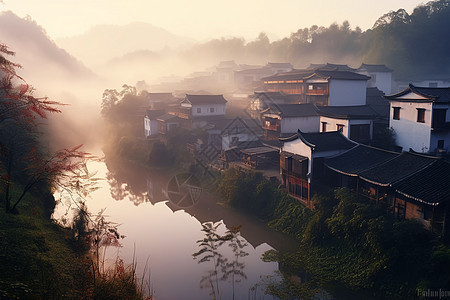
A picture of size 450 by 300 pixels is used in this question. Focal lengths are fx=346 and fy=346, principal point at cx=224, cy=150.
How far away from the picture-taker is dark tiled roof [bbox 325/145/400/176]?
18.6 meters

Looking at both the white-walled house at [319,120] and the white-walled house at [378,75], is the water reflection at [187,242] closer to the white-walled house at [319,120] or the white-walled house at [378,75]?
the white-walled house at [319,120]

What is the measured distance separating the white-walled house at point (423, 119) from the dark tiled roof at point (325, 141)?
392cm

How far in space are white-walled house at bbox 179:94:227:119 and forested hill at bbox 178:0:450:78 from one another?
2914cm

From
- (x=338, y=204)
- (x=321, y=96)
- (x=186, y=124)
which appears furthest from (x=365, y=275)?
(x=186, y=124)

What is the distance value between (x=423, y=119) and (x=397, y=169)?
19.2ft

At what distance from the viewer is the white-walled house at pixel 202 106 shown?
4028 centimetres

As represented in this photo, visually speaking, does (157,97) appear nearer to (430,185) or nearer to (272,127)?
(272,127)

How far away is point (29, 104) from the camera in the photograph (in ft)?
35.8

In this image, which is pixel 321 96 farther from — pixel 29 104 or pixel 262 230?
pixel 29 104

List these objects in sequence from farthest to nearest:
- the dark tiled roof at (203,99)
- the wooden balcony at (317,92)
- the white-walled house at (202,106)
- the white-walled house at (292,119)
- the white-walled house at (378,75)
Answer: the white-walled house at (378,75) → the dark tiled roof at (203,99) → the white-walled house at (202,106) → the wooden balcony at (317,92) → the white-walled house at (292,119)

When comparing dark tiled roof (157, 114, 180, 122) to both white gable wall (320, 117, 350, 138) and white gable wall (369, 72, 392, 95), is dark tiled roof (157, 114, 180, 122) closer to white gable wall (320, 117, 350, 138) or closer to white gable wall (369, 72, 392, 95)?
white gable wall (320, 117, 350, 138)

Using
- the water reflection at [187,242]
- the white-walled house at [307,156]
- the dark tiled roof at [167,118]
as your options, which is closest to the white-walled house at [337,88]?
the white-walled house at [307,156]

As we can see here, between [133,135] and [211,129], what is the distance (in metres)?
15.6

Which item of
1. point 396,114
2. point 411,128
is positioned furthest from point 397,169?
point 396,114
